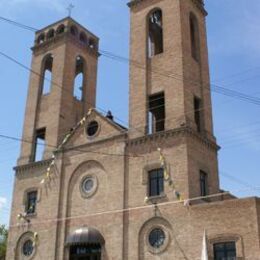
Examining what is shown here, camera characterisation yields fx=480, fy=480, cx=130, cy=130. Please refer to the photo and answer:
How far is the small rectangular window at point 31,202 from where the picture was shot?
34.0 metres

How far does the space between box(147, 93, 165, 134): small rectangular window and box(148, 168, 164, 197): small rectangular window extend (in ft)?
9.60

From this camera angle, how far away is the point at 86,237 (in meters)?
28.6

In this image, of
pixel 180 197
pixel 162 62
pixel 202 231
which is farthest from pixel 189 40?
pixel 202 231

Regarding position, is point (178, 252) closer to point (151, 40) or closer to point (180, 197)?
point (180, 197)

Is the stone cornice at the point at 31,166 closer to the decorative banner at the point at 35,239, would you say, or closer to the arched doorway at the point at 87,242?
the decorative banner at the point at 35,239

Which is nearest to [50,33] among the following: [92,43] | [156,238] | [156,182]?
[92,43]

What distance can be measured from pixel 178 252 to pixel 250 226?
13.9 feet

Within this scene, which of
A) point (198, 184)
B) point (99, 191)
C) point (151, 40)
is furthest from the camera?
point (151, 40)

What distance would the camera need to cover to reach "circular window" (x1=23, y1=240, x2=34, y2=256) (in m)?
32.5

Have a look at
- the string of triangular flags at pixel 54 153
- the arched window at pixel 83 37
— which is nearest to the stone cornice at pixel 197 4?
the arched window at pixel 83 37

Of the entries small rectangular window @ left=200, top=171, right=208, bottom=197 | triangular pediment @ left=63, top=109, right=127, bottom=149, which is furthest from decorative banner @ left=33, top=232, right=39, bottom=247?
small rectangular window @ left=200, top=171, right=208, bottom=197

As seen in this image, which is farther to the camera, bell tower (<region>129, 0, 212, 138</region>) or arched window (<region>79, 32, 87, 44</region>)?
arched window (<region>79, 32, 87, 44</region>)

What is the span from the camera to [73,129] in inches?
1341

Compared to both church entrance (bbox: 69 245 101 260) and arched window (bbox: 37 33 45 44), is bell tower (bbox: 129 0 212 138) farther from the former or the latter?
arched window (bbox: 37 33 45 44)
